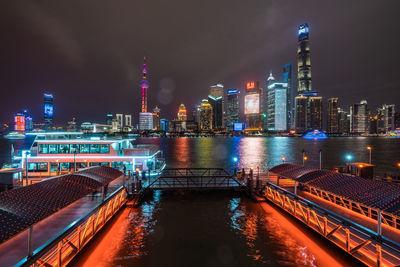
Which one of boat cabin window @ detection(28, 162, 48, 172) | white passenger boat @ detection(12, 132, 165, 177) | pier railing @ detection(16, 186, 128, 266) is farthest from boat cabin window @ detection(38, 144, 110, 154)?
pier railing @ detection(16, 186, 128, 266)

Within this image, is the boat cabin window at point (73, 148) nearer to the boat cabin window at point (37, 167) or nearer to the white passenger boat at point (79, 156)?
the white passenger boat at point (79, 156)

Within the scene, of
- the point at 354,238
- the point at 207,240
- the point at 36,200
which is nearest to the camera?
the point at 36,200

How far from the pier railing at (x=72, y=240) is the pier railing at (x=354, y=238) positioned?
36.8ft

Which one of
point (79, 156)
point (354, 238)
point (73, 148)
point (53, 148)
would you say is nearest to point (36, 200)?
point (354, 238)

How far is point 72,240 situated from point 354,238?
40.6 ft

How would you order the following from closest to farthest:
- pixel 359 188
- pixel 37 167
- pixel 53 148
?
pixel 359 188, pixel 37 167, pixel 53 148

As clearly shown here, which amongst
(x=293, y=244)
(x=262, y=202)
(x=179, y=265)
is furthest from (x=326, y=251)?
(x=262, y=202)

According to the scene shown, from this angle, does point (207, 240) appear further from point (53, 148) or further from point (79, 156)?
point (53, 148)

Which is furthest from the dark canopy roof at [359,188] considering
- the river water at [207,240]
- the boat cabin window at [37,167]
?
the boat cabin window at [37,167]

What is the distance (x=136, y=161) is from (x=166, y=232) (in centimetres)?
1333

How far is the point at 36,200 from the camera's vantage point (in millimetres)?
8586

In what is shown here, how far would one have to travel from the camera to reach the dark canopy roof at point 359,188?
29.6ft

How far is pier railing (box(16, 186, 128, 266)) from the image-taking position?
7422mm

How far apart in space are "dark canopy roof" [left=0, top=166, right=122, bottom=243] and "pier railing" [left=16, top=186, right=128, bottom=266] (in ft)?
3.36
